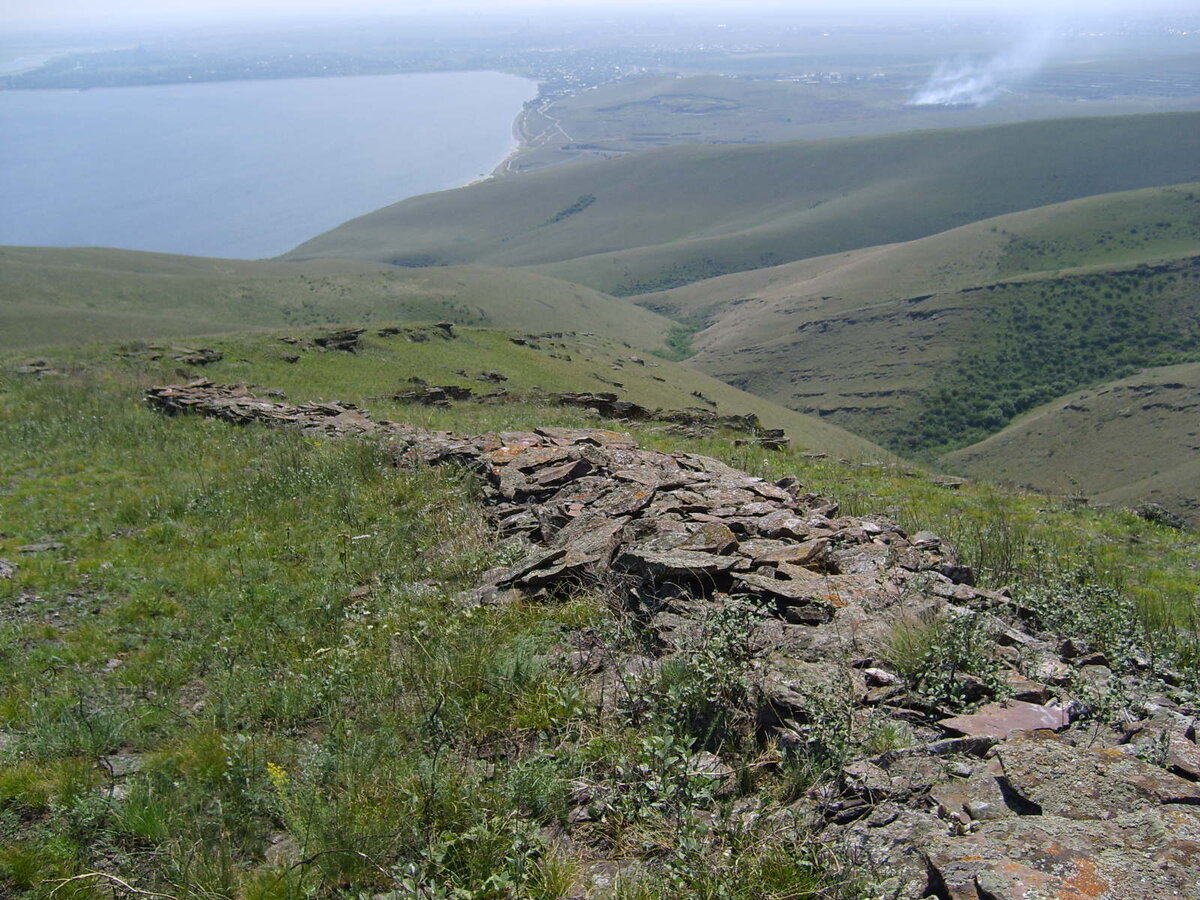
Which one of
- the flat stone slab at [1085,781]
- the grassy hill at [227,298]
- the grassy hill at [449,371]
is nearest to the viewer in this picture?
the flat stone slab at [1085,781]

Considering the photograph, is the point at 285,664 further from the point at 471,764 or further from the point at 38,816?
the point at 471,764

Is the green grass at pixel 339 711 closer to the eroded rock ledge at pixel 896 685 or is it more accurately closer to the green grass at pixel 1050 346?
the eroded rock ledge at pixel 896 685

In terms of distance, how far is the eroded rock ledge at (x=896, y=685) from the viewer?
10.3ft

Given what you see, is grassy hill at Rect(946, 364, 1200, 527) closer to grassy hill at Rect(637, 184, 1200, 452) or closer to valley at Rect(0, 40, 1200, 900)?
grassy hill at Rect(637, 184, 1200, 452)

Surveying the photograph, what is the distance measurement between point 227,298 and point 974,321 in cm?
6688

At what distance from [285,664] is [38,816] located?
1.76 m

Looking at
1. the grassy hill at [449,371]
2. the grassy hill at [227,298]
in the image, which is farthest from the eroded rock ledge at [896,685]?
the grassy hill at [227,298]

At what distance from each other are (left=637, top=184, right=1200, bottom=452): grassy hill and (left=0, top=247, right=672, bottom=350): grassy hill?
654 inches

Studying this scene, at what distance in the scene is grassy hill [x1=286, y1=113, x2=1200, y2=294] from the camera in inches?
5285

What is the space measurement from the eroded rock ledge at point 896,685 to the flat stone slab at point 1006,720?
1 centimetres

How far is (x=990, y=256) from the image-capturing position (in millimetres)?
91500

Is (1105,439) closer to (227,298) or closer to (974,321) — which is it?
(974,321)

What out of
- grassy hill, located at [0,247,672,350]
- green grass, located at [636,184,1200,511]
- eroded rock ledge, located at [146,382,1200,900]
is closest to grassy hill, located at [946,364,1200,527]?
green grass, located at [636,184,1200,511]

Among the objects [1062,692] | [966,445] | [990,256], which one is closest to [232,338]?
[1062,692]
